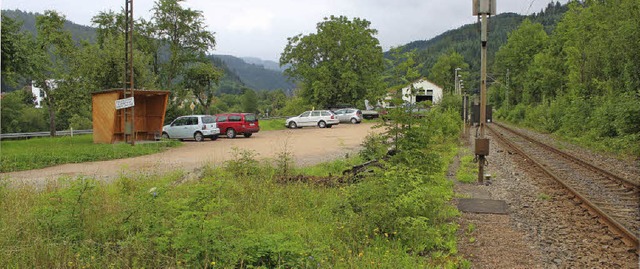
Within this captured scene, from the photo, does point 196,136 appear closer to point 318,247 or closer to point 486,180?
point 486,180

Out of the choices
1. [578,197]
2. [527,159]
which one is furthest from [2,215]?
[527,159]

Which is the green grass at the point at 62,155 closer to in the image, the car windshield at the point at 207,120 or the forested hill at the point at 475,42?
the car windshield at the point at 207,120

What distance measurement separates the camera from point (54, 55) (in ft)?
114

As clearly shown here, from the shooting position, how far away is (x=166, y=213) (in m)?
5.80

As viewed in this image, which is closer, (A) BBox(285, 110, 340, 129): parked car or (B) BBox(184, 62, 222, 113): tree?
(A) BBox(285, 110, 340, 129): parked car

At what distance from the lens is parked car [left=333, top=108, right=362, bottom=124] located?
1945 inches

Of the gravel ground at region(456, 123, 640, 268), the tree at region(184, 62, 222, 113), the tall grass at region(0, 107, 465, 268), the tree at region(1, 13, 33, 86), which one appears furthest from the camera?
the tree at region(184, 62, 222, 113)

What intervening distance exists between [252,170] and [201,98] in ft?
135

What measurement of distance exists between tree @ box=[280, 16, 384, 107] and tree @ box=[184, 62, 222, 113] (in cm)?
1135

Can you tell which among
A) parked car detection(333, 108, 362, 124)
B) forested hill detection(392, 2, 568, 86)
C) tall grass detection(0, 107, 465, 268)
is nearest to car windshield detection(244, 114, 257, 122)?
parked car detection(333, 108, 362, 124)

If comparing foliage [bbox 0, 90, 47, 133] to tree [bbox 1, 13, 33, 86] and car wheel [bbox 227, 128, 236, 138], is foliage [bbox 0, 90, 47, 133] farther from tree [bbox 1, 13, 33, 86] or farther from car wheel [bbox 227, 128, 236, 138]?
tree [bbox 1, 13, 33, 86]

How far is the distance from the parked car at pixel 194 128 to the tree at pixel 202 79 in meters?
19.6

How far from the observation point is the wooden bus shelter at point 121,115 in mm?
22625

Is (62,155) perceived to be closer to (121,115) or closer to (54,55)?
(121,115)
